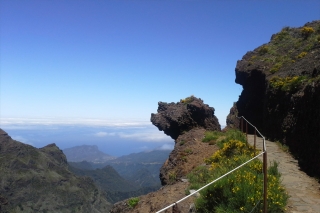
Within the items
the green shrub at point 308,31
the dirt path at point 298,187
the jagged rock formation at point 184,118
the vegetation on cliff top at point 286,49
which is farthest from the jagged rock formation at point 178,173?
the green shrub at point 308,31

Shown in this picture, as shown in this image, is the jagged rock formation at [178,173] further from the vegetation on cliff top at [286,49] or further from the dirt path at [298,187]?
the vegetation on cliff top at [286,49]

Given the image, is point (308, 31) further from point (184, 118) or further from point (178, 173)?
point (178, 173)

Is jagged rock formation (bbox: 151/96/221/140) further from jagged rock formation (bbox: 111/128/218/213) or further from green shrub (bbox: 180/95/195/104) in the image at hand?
jagged rock formation (bbox: 111/128/218/213)

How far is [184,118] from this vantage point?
24297 millimetres

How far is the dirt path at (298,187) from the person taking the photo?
805 centimetres

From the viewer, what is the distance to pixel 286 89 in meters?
17.6

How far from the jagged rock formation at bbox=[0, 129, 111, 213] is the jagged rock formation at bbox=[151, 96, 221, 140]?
391 ft

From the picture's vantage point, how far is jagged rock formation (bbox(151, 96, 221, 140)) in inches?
955

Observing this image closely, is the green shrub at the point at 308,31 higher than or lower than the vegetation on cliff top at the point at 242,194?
higher

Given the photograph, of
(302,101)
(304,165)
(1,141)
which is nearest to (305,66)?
(302,101)

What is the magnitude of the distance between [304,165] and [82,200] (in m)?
163

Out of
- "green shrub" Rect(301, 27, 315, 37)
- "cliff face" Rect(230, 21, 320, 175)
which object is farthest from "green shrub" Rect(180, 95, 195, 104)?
"green shrub" Rect(301, 27, 315, 37)

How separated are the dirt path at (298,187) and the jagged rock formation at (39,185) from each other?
131278 mm

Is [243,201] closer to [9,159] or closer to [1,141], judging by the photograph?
[9,159]
